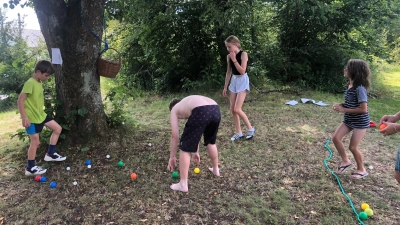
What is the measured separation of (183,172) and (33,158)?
193cm

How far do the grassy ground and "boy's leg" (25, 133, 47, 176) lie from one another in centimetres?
11

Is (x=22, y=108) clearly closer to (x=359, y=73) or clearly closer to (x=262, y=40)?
(x=359, y=73)

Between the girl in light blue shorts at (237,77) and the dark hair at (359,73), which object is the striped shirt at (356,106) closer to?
the dark hair at (359,73)

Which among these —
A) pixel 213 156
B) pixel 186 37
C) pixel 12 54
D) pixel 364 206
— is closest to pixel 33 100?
pixel 213 156

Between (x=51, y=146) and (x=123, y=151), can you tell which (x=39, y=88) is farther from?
(x=123, y=151)

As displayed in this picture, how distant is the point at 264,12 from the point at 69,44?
273 inches

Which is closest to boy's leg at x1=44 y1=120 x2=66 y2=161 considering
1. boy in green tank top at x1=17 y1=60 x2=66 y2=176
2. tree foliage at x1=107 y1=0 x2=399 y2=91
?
boy in green tank top at x1=17 y1=60 x2=66 y2=176

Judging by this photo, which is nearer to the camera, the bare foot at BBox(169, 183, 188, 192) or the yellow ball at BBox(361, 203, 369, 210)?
the yellow ball at BBox(361, 203, 369, 210)

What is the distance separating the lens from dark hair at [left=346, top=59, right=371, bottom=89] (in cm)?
321

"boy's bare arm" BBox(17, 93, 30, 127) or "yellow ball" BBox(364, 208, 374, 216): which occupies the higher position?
"boy's bare arm" BBox(17, 93, 30, 127)

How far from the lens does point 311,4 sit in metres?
7.79

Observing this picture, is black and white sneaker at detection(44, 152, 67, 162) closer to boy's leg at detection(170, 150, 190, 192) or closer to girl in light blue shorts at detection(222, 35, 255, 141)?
boy's leg at detection(170, 150, 190, 192)

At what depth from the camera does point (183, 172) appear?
10.5 feet

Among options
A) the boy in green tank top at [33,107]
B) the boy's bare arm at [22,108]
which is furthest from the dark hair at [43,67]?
the boy's bare arm at [22,108]
